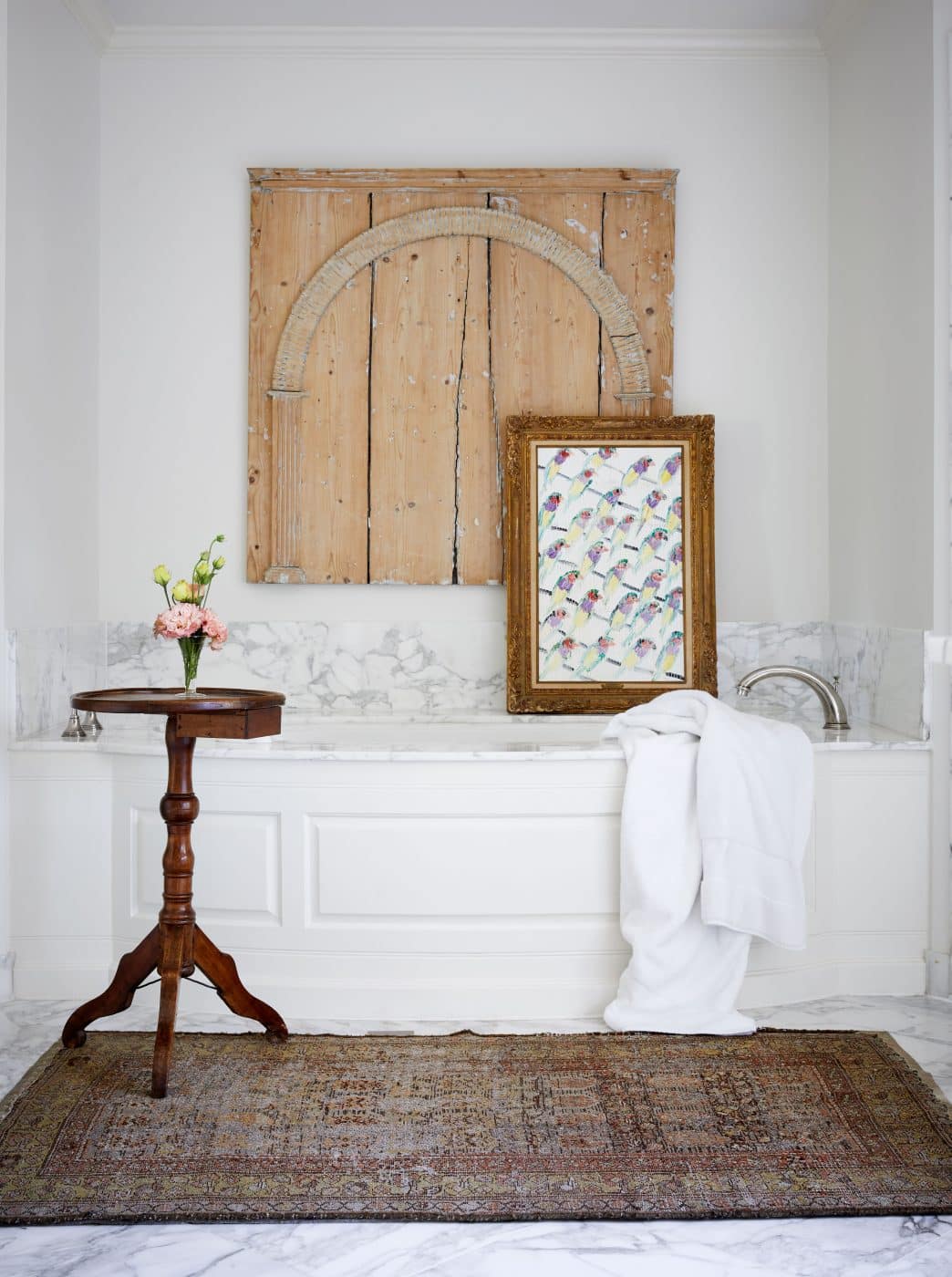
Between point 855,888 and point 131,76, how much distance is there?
3.31 meters

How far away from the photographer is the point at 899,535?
339 cm

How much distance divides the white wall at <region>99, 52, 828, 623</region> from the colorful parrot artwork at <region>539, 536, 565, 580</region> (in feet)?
0.71

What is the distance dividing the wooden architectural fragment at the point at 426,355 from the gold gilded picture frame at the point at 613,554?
0.11m

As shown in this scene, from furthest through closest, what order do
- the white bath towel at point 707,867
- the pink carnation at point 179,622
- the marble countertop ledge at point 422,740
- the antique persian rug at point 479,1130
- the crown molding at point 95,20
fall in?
1. the crown molding at point 95,20
2. the marble countertop ledge at point 422,740
3. the white bath towel at point 707,867
4. the pink carnation at point 179,622
5. the antique persian rug at point 479,1130

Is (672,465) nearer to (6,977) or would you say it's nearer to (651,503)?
(651,503)

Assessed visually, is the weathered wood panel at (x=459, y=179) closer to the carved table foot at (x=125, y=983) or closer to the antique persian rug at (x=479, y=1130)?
the carved table foot at (x=125, y=983)

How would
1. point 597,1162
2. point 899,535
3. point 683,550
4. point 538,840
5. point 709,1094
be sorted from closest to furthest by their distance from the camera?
point 597,1162 → point 709,1094 → point 538,840 → point 899,535 → point 683,550

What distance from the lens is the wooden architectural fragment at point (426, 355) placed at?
387 centimetres

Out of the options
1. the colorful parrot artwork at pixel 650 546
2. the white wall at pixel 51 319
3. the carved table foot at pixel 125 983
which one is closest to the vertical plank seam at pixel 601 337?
the colorful parrot artwork at pixel 650 546

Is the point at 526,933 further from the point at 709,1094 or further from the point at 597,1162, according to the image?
the point at 597,1162

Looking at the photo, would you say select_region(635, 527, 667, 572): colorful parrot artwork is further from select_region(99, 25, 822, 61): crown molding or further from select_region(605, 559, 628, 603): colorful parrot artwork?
select_region(99, 25, 822, 61): crown molding

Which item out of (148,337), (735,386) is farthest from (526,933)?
(148,337)

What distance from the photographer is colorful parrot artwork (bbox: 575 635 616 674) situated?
3812 millimetres

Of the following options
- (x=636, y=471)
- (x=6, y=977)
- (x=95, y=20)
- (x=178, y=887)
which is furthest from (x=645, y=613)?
(x=95, y=20)
